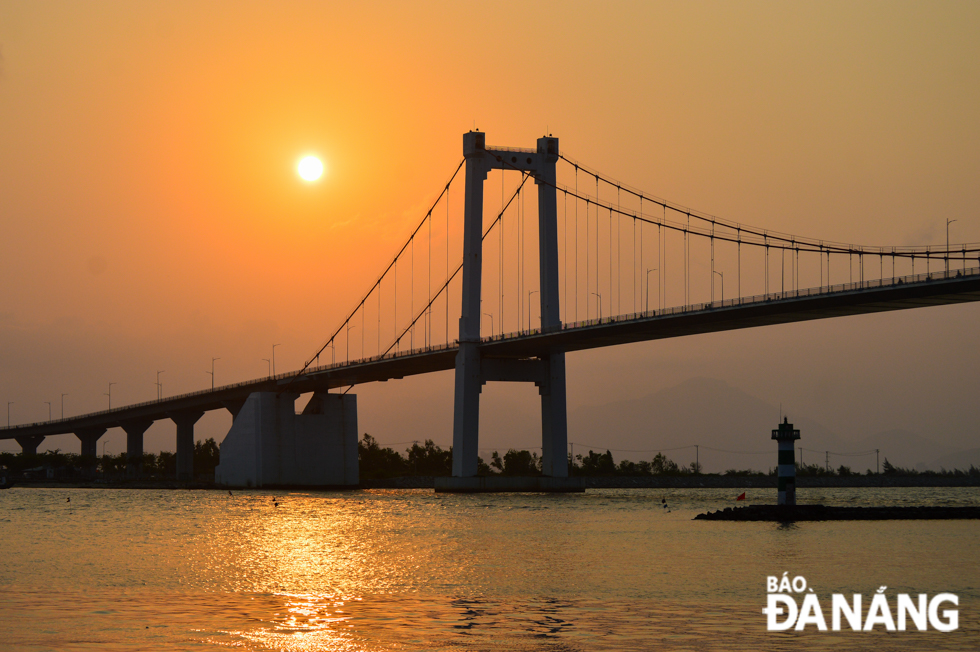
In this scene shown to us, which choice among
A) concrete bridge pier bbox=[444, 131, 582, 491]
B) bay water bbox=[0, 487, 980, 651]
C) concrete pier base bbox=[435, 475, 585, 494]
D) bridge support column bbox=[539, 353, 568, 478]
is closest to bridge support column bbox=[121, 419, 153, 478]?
concrete pier base bbox=[435, 475, 585, 494]

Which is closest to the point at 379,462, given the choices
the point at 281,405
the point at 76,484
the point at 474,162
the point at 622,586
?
the point at 76,484

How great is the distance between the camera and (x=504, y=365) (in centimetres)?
7844

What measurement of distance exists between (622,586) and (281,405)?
247 feet

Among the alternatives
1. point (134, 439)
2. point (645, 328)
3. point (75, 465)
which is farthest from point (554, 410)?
point (75, 465)

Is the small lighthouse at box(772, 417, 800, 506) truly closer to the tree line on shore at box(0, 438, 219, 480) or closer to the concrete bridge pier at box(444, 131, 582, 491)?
the concrete bridge pier at box(444, 131, 582, 491)

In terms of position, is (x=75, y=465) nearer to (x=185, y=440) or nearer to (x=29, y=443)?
(x=29, y=443)

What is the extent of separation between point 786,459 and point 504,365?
27229 mm

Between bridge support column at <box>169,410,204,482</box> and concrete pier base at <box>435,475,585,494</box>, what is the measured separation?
163 ft

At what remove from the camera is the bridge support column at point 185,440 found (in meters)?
127

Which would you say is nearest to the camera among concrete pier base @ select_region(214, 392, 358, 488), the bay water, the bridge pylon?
the bay water

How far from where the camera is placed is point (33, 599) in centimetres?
2409

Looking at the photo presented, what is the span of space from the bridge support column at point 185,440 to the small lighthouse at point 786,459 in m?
82.4

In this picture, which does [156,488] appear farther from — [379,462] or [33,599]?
[33,599]

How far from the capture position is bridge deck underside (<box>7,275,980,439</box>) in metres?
55.0
